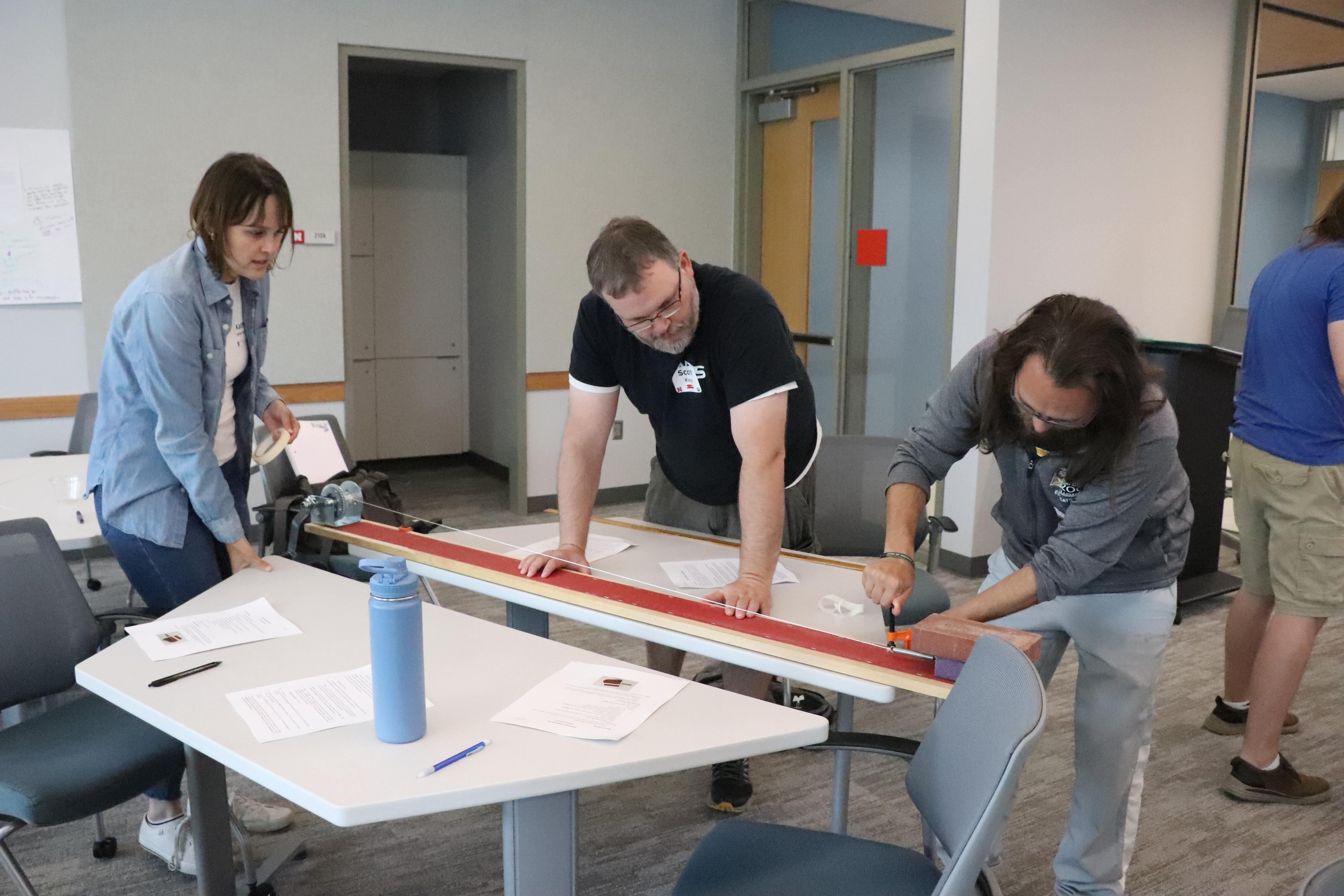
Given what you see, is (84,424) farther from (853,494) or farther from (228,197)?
(853,494)

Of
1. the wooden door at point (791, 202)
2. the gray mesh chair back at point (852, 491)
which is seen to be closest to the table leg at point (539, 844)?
the gray mesh chair back at point (852, 491)

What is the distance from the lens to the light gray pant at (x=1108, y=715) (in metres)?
2.10

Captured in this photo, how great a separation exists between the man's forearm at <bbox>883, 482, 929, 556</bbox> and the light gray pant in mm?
178

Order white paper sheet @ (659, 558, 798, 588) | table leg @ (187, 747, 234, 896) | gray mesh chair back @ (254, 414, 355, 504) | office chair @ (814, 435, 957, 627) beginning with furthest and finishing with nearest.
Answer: gray mesh chair back @ (254, 414, 355, 504)
office chair @ (814, 435, 957, 627)
white paper sheet @ (659, 558, 798, 588)
table leg @ (187, 747, 234, 896)

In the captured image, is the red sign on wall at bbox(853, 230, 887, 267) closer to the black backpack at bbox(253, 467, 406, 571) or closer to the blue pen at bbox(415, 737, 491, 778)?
the black backpack at bbox(253, 467, 406, 571)

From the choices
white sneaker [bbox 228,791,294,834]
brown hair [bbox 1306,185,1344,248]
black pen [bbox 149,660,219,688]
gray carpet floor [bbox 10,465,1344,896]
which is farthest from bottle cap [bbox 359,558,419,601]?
brown hair [bbox 1306,185,1344,248]

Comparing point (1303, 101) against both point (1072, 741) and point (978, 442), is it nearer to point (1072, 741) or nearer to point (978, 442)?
point (1072, 741)

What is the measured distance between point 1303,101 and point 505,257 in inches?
165

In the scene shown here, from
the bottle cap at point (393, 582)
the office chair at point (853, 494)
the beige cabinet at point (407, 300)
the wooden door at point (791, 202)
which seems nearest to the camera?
the bottle cap at point (393, 582)

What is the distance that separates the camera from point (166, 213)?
16.5 feet

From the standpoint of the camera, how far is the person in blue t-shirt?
2.80 metres

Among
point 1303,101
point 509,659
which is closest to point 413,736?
point 509,659

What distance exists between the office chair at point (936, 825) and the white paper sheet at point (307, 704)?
Result: 56 cm

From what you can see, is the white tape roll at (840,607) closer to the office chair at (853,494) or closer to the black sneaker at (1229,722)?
the office chair at (853,494)
